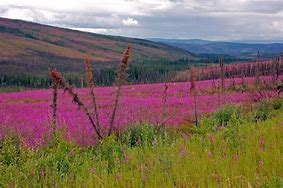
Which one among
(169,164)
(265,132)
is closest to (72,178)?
(169,164)

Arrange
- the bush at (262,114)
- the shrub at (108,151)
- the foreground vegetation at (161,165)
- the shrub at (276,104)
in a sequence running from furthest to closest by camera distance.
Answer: the shrub at (276,104) → the bush at (262,114) → the shrub at (108,151) → the foreground vegetation at (161,165)

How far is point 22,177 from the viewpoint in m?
6.12

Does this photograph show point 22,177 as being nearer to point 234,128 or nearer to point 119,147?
point 119,147

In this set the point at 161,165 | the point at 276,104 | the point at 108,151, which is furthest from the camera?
the point at 276,104

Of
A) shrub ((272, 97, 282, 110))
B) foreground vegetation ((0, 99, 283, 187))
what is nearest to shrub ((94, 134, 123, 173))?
foreground vegetation ((0, 99, 283, 187))

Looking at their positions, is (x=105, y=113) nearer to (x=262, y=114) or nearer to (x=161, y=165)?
(x=262, y=114)

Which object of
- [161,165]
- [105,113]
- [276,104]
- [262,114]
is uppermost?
[161,165]

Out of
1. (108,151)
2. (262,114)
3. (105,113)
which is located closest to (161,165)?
(108,151)

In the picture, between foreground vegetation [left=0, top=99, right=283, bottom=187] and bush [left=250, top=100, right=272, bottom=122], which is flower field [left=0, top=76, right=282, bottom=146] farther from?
bush [left=250, top=100, right=272, bottom=122]

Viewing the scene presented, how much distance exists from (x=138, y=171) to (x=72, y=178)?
904 mm

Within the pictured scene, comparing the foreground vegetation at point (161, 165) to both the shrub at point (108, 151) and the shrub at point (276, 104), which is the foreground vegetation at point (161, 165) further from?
the shrub at point (276, 104)

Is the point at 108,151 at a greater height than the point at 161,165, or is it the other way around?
the point at 161,165

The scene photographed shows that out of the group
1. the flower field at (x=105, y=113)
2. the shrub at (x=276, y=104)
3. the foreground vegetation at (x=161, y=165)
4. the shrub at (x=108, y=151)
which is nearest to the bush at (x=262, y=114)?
the shrub at (x=276, y=104)

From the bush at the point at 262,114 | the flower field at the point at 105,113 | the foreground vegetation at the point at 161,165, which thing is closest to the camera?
the foreground vegetation at the point at 161,165
